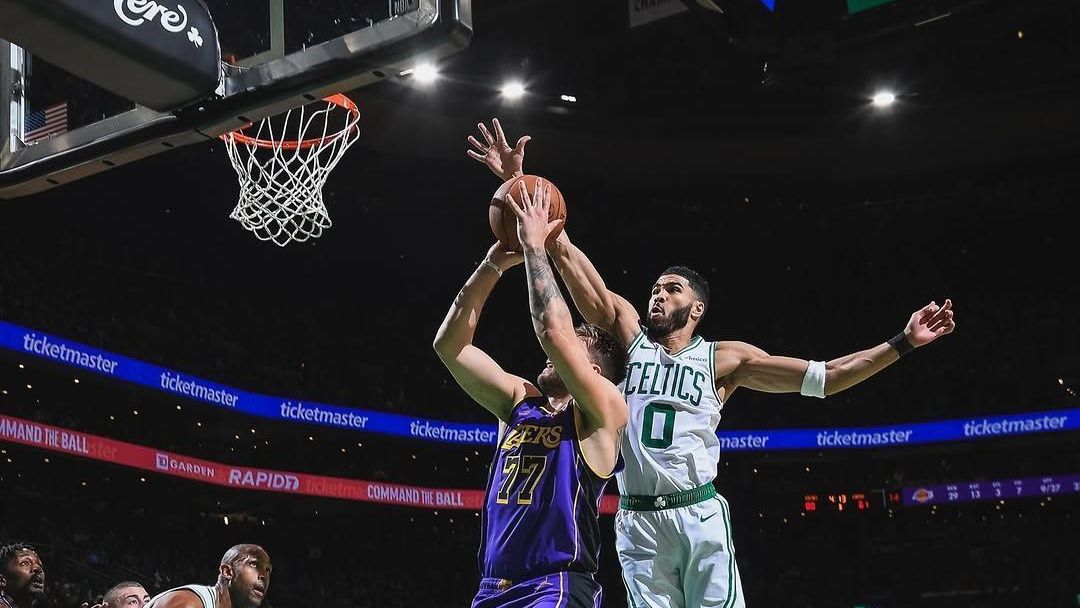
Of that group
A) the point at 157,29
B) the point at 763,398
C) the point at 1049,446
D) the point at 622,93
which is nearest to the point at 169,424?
the point at 622,93

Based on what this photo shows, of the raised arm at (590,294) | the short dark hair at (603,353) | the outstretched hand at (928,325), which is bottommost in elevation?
the short dark hair at (603,353)

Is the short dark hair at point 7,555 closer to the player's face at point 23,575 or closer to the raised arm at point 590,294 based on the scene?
the player's face at point 23,575

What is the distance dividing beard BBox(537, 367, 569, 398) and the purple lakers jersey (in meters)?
0.10

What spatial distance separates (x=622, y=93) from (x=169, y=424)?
9.87 m

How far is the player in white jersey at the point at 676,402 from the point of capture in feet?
15.4

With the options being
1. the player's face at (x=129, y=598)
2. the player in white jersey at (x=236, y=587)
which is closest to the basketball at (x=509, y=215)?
the player in white jersey at (x=236, y=587)

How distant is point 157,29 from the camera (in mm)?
3488

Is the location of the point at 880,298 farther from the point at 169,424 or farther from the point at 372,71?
the point at 372,71

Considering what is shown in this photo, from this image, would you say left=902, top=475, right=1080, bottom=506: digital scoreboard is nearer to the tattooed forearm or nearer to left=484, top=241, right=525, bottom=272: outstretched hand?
left=484, top=241, right=525, bottom=272: outstretched hand

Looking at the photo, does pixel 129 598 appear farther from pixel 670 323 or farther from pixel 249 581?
pixel 670 323

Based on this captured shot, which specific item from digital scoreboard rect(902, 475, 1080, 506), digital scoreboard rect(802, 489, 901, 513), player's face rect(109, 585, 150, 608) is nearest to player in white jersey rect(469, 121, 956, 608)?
player's face rect(109, 585, 150, 608)

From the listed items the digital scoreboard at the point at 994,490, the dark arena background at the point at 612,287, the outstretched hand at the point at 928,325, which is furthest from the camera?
the digital scoreboard at the point at 994,490

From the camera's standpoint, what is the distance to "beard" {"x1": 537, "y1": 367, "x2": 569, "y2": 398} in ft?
12.7

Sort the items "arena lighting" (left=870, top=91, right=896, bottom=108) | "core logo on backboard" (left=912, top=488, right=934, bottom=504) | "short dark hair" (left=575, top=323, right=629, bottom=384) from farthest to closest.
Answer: "core logo on backboard" (left=912, top=488, right=934, bottom=504), "arena lighting" (left=870, top=91, right=896, bottom=108), "short dark hair" (left=575, top=323, right=629, bottom=384)
